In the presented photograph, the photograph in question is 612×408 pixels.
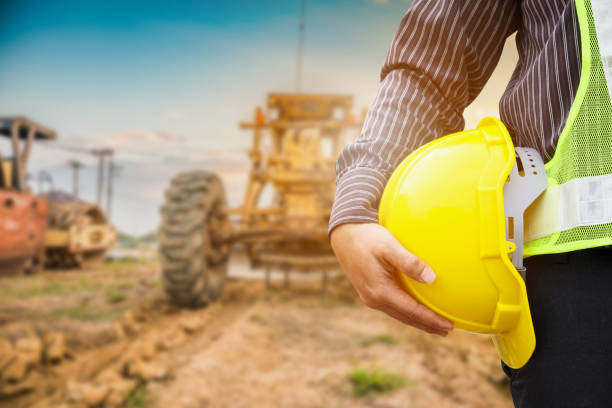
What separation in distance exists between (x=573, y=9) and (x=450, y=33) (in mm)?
286

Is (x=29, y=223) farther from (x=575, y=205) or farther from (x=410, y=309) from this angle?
(x=575, y=205)

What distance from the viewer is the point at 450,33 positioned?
942 mm

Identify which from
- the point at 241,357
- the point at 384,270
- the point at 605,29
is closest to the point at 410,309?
the point at 384,270

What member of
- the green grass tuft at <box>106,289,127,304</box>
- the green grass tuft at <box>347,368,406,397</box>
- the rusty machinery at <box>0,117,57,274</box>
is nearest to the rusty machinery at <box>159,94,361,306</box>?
the green grass tuft at <box>106,289,127,304</box>

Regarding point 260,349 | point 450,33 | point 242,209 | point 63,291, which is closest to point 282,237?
point 242,209

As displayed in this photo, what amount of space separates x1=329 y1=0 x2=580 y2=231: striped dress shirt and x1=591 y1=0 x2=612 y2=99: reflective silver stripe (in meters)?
0.13

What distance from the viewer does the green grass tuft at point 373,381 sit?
2662 millimetres

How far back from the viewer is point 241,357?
3.35m

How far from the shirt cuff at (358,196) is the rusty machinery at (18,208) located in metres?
6.99

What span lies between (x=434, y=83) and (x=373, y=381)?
2261 mm

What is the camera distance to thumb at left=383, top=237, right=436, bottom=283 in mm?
728

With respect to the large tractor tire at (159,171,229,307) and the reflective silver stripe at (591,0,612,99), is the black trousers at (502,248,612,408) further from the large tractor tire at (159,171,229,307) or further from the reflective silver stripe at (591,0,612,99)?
the large tractor tire at (159,171,229,307)

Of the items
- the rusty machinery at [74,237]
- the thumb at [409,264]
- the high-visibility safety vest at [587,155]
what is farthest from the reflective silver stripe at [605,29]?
the rusty machinery at [74,237]

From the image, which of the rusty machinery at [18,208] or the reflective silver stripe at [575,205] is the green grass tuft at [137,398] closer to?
the reflective silver stripe at [575,205]
